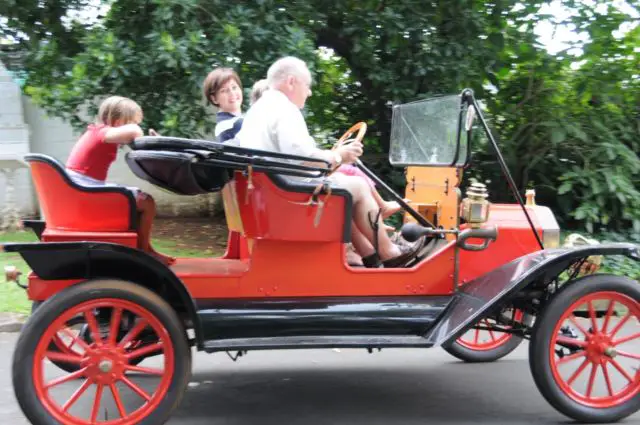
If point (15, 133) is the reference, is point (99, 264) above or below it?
below

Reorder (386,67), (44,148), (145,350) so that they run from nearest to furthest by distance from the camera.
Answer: (145,350) → (386,67) → (44,148)

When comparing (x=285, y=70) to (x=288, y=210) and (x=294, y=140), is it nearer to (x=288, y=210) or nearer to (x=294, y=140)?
(x=294, y=140)

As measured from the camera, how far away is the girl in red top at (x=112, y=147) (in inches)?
133

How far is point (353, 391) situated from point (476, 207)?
4.07 ft

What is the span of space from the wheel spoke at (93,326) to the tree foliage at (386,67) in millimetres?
2968

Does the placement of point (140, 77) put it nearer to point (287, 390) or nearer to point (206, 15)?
point (206, 15)

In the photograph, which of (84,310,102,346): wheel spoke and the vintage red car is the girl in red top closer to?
the vintage red car

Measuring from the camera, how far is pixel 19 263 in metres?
6.53

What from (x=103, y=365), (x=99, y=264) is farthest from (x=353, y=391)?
(x=99, y=264)

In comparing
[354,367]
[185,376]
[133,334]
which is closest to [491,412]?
[354,367]

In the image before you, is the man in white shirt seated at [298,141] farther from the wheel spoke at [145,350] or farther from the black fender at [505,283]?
the wheel spoke at [145,350]

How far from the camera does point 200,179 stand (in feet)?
10.5

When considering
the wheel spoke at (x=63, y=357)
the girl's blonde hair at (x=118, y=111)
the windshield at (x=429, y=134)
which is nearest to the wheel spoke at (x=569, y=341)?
the windshield at (x=429, y=134)

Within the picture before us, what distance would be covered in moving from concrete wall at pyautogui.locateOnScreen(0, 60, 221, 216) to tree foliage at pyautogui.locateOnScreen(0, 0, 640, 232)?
58.4 inches
